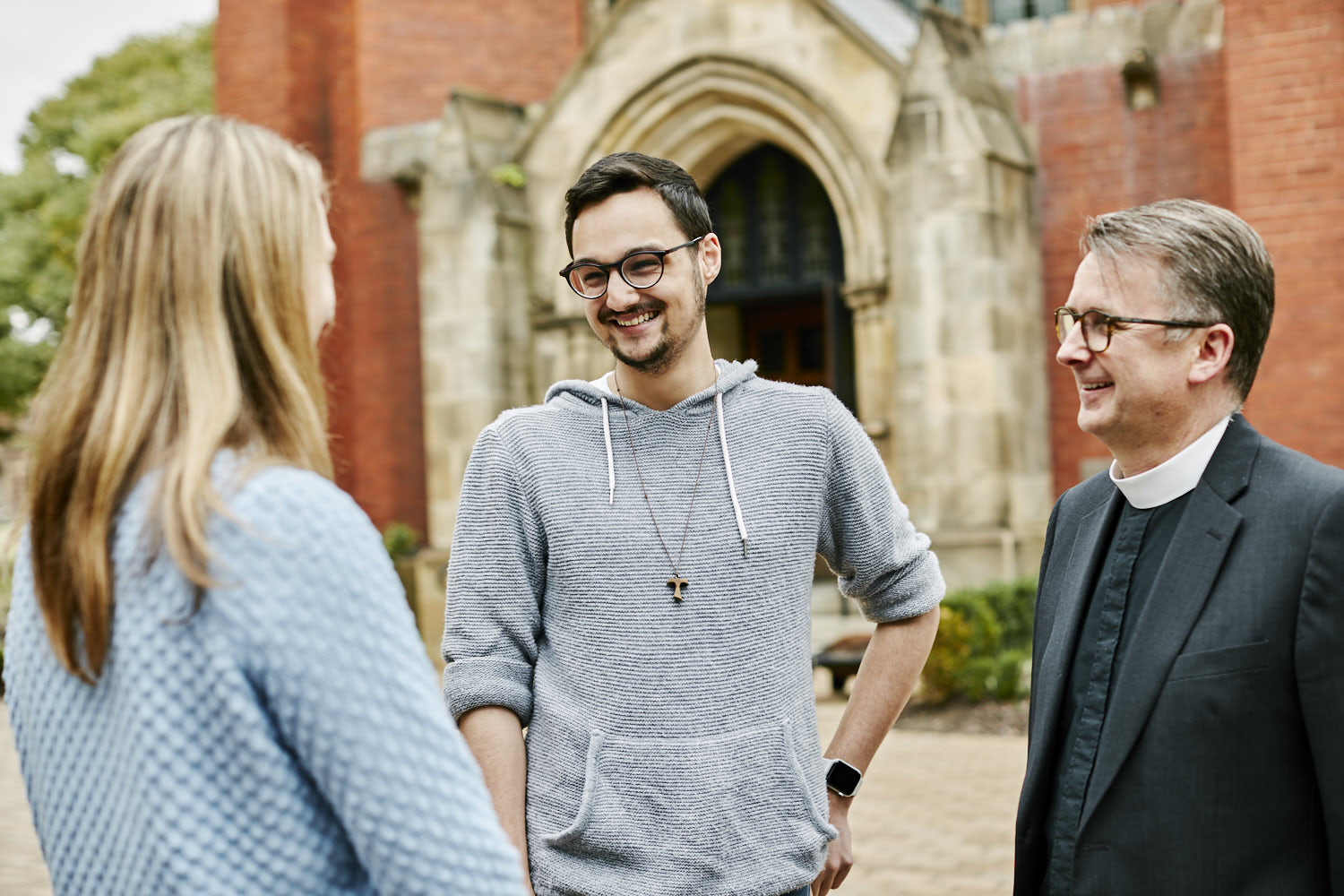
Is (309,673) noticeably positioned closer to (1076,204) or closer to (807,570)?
(807,570)

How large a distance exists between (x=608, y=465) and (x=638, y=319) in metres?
0.26

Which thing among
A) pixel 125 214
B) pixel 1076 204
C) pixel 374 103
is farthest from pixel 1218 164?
pixel 125 214

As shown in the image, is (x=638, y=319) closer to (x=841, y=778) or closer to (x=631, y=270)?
(x=631, y=270)

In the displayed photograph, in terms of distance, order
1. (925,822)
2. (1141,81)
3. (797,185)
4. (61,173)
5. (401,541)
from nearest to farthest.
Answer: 1. (925,822)
2. (1141,81)
3. (797,185)
4. (401,541)
5. (61,173)

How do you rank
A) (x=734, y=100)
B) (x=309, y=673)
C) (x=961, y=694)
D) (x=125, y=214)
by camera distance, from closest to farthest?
1. (x=309, y=673)
2. (x=125, y=214)
3. (x=961, y=694)
4. (x=734, y=100)

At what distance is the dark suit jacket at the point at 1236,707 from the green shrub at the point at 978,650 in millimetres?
6851

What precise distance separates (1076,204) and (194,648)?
10642 millimetres

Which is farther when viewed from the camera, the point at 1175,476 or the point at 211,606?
the point at 1175,476

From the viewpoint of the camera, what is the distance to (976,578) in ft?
33.4

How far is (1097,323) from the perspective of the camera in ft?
7.22

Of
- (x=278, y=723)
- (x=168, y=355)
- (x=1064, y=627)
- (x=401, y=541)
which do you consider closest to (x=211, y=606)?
(x=278, y=723)

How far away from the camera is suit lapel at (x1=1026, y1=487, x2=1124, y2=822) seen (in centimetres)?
219

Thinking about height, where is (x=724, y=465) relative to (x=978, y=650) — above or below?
above

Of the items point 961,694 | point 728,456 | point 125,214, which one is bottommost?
point 961,694
